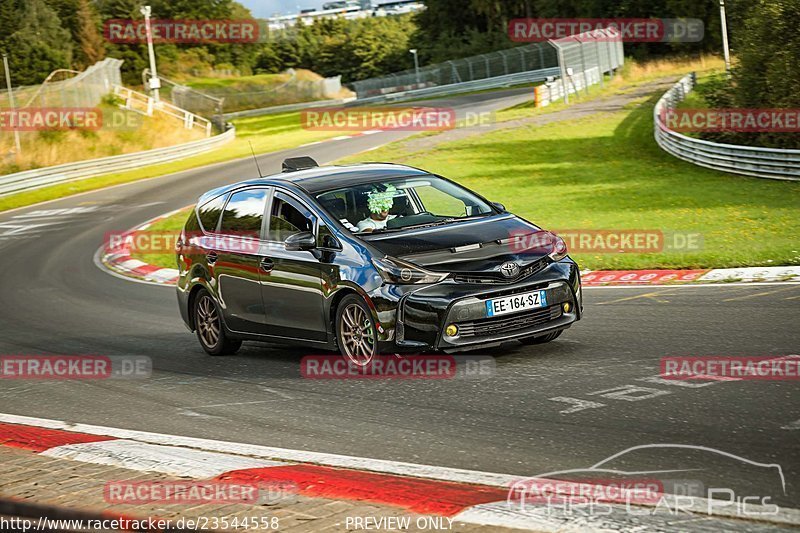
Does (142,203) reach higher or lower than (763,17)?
lower

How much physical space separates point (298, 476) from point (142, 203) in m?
27.8

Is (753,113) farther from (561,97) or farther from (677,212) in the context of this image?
(561,97)

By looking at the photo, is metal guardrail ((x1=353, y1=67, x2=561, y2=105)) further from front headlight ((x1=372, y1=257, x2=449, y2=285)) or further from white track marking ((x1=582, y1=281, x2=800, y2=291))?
front headlight ((x1=372, y1=257, x2=449, y2=285))

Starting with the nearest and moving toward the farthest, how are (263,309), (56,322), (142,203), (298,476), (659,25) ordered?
(298,476) < (263,309) < (56,322) < (142,203) < (659,25)

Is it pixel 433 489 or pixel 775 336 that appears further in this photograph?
pixel 775 336

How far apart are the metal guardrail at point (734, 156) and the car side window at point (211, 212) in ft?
53.7

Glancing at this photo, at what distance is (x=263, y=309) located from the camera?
10.2 meters

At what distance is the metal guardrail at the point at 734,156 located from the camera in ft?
80.1

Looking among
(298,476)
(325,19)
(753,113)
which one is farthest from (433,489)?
(325,19)

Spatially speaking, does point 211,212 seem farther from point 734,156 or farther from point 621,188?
point 734,156

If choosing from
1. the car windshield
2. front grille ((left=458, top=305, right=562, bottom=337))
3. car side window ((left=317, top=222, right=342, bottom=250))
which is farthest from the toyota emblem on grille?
car side window ((left=317, top=222, right=342, bottom=250))
